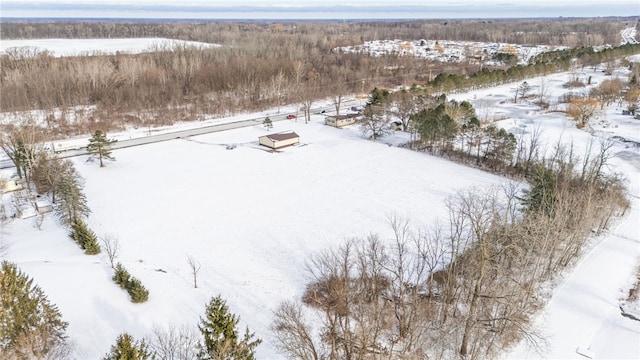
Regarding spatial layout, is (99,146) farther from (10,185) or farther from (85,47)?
(85,47)

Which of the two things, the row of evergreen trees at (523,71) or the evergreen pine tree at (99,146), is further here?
the row of evergreen trees at (523,71)

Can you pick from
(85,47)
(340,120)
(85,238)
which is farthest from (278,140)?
(85,47)

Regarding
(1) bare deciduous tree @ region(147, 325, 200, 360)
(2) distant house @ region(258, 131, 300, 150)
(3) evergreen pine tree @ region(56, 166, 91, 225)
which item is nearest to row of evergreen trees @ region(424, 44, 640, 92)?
(2) distant house @ region(258, 131, 300, 150)

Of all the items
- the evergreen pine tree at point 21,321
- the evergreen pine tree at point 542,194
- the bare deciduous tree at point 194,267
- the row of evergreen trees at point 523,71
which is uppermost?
the row of evergreen trees at point 523,71

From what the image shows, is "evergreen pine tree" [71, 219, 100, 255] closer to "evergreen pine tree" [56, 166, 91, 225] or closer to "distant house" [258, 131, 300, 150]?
"evergreen pine tree" [56, 166, 91, 225]

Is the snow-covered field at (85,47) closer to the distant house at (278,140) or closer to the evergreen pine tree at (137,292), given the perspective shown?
the distant house at (278,140)

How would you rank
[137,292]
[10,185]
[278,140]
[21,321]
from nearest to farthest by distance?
[21,321]
[137,292]
[10,185]
[278,140]

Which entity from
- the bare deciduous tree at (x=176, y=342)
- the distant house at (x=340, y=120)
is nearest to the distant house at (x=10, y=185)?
the bare deciduous tree at (x=176, y=342)
